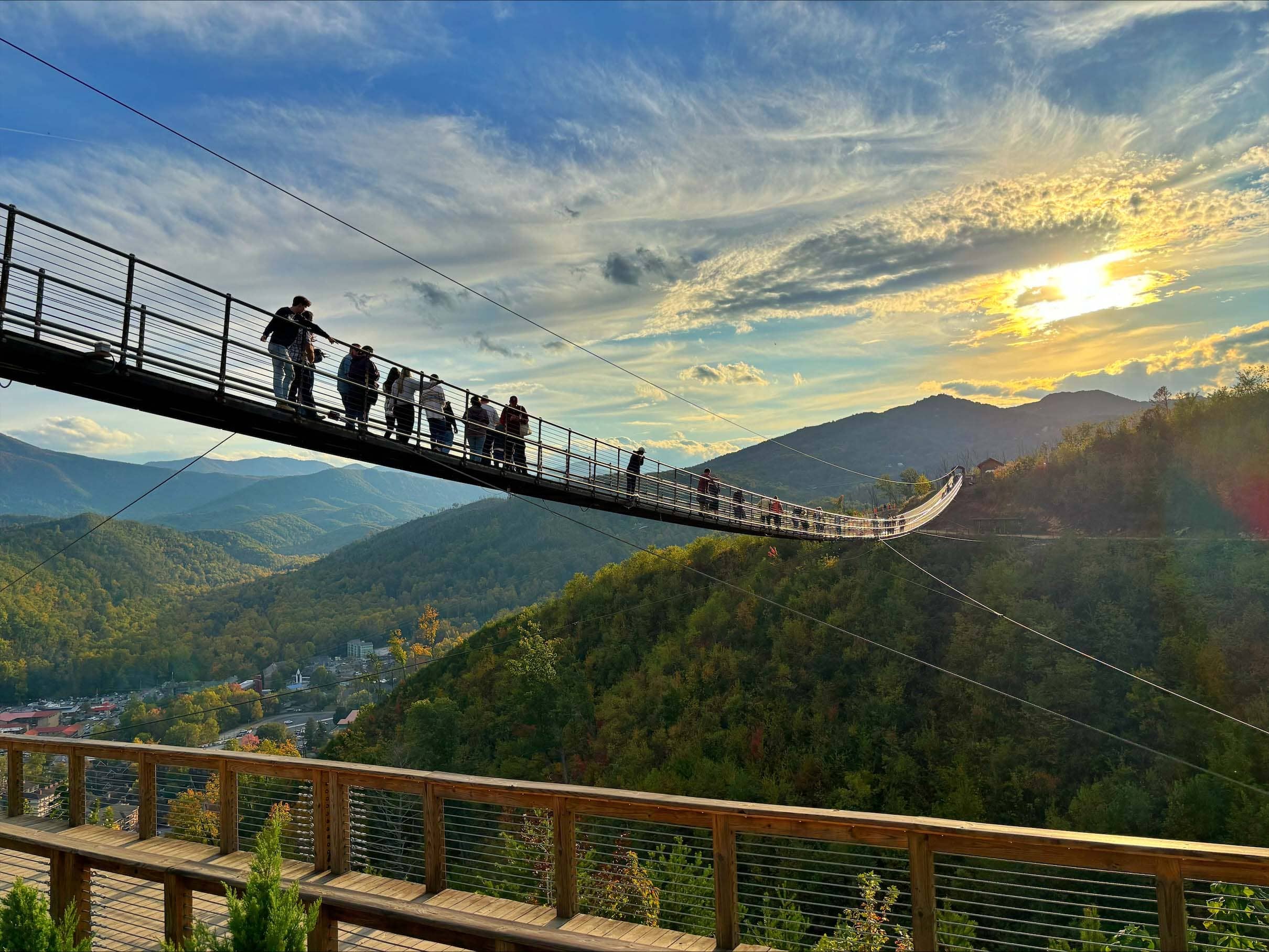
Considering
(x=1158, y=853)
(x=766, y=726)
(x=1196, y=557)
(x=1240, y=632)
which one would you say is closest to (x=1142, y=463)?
(x=1196, y=557)

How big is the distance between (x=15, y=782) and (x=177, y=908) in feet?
8.70

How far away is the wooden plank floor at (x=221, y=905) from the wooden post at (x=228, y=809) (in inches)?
3.0

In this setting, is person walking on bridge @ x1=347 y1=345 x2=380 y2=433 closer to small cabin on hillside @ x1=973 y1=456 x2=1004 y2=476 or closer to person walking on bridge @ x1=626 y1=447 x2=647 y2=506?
person walking on bridge @ x1=626 y1=447 x2=647 y2=506

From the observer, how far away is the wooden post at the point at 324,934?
4.07 m

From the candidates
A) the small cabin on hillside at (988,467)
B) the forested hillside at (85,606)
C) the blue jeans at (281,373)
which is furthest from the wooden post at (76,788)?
the forested hillside at (85,606)

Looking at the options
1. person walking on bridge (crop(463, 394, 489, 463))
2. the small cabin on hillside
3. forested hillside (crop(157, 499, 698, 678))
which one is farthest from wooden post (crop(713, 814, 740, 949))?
forested hillside (crop(157, 499, 698, 678))

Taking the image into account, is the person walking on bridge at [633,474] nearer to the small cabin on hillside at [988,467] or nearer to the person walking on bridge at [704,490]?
the person walking on bridge at [704,490]

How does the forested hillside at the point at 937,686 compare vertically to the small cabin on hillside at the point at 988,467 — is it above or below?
below

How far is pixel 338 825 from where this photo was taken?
4.41 meters

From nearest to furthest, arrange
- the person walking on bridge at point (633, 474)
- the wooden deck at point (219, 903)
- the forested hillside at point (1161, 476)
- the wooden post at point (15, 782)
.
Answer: the wooden deck at point (219, 903) < the wooden post at point (15, 782) < the person walking on bridge at point (633, 474) < the forested hillside at point (1161, 476)

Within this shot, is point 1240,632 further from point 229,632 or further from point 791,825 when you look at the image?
point 229,632

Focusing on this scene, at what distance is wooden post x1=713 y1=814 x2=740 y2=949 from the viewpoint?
347 cm

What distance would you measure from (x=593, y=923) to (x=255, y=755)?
2.37 meters

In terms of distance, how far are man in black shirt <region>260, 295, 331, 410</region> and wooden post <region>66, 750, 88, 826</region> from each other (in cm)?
320
